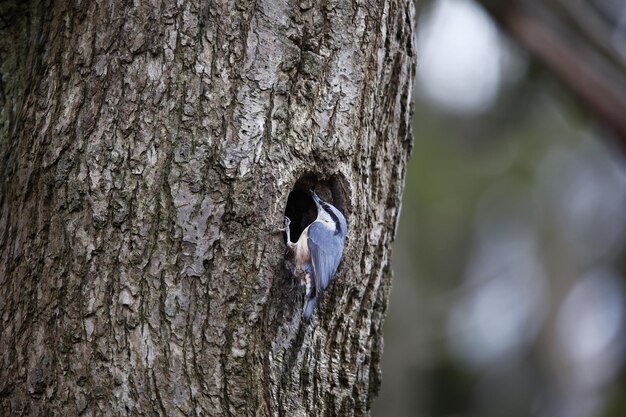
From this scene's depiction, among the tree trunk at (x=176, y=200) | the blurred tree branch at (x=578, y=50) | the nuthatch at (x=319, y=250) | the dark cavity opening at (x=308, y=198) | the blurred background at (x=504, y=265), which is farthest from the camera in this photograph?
the blurred background at (x=504, y=265)

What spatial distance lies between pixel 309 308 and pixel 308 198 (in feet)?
1.59

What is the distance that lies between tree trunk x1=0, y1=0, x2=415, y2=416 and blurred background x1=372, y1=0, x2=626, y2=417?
5.89 metres

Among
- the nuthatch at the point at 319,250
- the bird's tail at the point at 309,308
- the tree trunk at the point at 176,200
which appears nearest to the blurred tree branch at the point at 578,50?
the tree trunk at the point at 176,200

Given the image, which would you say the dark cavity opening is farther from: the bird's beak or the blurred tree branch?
the blurred tree branch

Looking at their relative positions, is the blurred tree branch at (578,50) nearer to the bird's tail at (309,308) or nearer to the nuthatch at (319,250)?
the nuthatch at (319,250)

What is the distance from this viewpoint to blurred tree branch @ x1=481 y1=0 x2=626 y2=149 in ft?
14.9

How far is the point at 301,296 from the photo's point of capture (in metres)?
2.48

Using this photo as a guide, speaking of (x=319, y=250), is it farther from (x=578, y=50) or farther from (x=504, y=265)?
(x=504, y=265)

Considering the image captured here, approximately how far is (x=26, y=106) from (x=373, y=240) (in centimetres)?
122

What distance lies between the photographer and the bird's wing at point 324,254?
8.23 feet

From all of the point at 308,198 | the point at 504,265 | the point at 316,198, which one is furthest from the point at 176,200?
the point at 504,265

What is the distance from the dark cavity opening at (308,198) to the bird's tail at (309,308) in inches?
12.4

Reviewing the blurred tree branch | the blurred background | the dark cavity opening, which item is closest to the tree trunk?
the dark cavity opening

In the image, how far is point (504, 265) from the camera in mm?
11391
